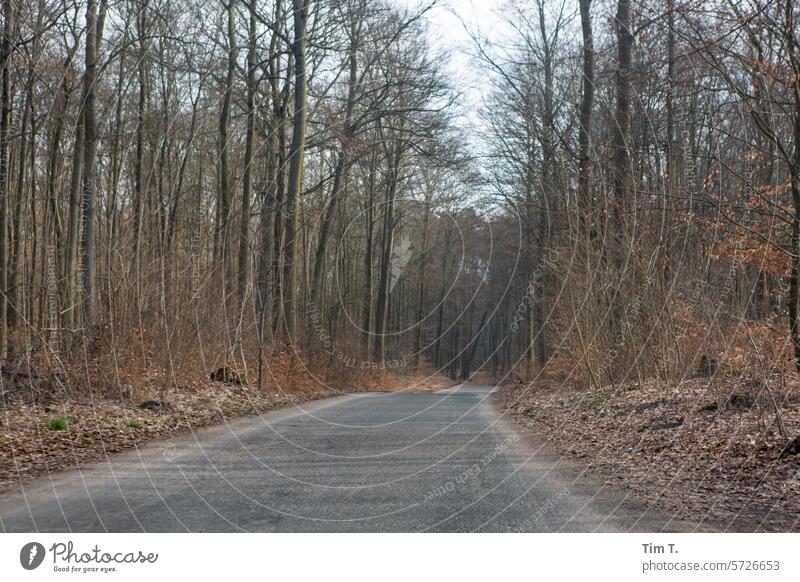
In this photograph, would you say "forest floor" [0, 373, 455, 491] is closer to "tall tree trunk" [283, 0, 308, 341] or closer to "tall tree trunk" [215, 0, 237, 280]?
"tall tree trunk" [283, 0, 308, 341]

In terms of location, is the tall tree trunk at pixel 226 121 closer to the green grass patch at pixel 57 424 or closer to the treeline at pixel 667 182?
the treeline at pixel 667 182

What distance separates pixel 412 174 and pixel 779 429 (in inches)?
645

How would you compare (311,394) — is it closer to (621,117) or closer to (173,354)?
(173,354)

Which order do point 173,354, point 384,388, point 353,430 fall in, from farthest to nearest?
point 384,388 → point 173,354 → point 353,430

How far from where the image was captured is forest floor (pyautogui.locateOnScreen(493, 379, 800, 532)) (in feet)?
16.7

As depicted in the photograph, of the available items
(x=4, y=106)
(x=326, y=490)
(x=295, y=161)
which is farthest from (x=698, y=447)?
(x=295, y=161)

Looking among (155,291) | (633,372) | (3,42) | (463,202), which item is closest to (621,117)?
(633,372)

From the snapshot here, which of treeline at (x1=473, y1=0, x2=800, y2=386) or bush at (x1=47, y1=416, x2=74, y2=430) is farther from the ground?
treeline at (x1=473, y1=0, x2=800, y2=386)

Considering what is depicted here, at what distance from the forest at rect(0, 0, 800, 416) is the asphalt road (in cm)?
207

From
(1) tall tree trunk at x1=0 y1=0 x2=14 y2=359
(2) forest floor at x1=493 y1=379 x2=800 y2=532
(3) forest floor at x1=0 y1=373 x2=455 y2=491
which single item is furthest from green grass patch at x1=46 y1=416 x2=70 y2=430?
(2) forest floor at x1=493 y1=379 x2=800 y2=532

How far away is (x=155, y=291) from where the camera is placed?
1185cm

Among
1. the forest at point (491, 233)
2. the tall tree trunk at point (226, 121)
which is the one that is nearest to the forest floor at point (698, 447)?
the forest at point (491, 233)

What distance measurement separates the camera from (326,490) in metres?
5.58

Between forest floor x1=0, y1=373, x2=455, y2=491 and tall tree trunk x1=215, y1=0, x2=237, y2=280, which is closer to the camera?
forest floor x1=0, y1=373, x2=455, y2=491
